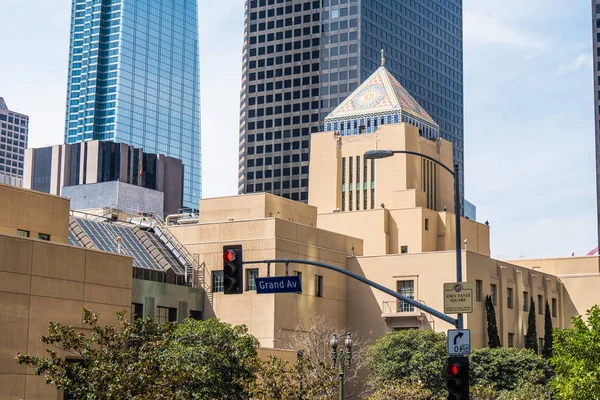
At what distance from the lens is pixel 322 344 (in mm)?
80750

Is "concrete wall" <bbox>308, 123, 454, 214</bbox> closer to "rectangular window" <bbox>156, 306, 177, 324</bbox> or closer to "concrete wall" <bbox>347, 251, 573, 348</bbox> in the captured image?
"concrete wall" <bbox>347, 251, 573, 348</bbox>

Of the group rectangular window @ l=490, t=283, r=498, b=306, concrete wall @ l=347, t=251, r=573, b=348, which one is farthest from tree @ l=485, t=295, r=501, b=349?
rectangular window @ l=490, t=283, r=498, b=306

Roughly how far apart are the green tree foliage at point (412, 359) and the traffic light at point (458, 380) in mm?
44101

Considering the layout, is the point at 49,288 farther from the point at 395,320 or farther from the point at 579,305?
the point at 579,305

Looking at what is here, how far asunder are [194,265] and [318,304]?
9.93 metres

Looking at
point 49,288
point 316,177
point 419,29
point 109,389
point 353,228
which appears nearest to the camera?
point 109,389

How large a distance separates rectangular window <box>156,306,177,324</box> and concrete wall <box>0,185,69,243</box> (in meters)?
15.1

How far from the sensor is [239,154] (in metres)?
182

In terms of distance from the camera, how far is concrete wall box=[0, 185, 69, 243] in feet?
194

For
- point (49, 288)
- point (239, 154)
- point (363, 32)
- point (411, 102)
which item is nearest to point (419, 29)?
point (363, 32)

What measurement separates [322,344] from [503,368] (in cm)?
1319

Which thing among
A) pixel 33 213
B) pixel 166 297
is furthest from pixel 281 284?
pixel 166 297

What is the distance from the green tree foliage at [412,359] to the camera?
76562 mm

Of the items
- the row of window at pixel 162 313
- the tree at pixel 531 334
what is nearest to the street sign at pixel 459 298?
the row of window at pixel 162 313
